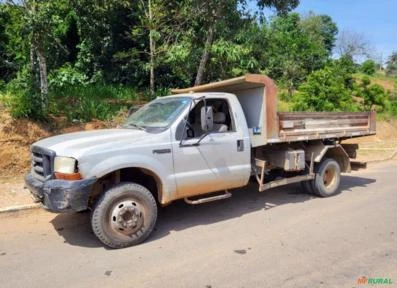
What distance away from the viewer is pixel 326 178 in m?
8.22

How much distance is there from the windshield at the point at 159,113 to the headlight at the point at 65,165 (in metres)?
1.38

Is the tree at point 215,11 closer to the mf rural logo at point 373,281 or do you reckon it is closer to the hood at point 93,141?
the hood at point 93,141

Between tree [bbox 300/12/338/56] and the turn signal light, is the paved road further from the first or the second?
tree [bbox 300/12/338/56]

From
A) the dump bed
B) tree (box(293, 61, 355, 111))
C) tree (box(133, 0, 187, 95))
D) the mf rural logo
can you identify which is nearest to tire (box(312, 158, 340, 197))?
the dump bed

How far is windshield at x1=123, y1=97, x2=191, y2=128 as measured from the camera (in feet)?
19.6

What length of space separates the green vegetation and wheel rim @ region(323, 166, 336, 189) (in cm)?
481

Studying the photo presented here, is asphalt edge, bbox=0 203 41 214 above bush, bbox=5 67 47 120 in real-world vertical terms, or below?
below

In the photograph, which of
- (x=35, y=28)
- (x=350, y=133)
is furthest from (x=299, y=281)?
(x=35, y=28)

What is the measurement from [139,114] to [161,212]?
1.71 meters

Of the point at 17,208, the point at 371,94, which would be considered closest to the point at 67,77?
the point at 17,208

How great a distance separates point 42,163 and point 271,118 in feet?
12.0

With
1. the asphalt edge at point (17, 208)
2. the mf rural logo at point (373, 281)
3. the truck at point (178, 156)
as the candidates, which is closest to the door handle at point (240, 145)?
the truck at point (178, 156)

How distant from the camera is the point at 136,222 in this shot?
17.7 feet

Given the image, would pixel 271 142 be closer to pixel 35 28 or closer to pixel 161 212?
pixel 161 212
